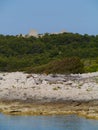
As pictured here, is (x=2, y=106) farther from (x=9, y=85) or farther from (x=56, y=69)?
(x=56, y=69)

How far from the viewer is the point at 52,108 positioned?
2761cm

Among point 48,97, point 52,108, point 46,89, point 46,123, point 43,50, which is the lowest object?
point 46,123

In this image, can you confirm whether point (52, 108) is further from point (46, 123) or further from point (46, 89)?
point (46, 89)

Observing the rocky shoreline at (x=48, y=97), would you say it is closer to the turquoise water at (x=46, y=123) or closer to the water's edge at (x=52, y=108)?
the water's edge at (x=52, y=108)

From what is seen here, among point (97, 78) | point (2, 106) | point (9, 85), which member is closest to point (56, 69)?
point (97, 78)

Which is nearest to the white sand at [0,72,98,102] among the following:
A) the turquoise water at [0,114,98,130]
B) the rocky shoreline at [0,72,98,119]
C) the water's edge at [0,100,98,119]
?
the rocky shoreline at [0,72,98,119]

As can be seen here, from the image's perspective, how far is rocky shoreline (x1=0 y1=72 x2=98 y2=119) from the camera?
27.3 meters

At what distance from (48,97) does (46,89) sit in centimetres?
176

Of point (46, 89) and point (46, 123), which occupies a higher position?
point (46, 89)

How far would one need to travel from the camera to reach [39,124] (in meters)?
24.2

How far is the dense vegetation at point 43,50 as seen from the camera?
231ft

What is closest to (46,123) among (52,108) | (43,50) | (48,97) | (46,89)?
(52,108)

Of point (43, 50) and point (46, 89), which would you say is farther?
point (43, 50)

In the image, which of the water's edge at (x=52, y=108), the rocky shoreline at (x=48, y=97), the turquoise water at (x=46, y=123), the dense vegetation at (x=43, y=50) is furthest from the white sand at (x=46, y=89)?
the dense vegetation at (x=43, y=50)
